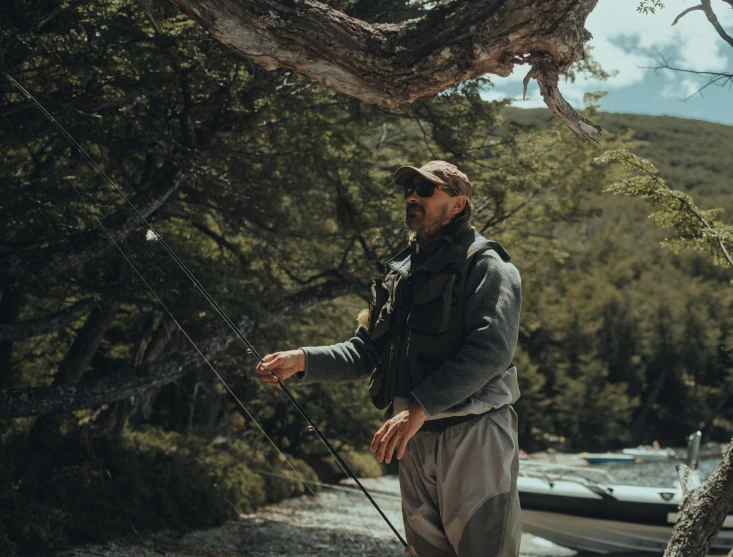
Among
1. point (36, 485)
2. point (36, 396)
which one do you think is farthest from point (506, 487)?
point (36, 485)

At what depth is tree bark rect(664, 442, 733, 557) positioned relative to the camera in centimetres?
464

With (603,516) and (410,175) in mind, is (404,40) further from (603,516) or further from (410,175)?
(603,516)

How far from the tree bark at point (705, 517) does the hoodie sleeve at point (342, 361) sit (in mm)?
2353

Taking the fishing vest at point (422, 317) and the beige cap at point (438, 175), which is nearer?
the fishing vest at point (422, 317)

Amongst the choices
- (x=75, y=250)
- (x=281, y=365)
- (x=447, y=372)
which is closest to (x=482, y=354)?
(x=447, y=372)

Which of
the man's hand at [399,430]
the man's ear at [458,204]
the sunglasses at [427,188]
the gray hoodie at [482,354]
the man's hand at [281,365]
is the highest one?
the sunglasses at [427,188]

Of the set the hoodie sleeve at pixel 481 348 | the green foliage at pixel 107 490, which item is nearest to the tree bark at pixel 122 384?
the green foliage at pixel 107 490

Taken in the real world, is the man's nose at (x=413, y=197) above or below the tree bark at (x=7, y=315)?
above

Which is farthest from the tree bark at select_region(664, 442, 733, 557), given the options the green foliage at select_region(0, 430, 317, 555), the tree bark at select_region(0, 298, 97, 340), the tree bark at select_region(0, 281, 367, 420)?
the tree bark at select_region(0, 298, 97, 340)

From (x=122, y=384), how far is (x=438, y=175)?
7.17m

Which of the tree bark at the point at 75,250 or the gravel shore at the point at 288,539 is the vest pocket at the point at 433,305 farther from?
the tree bark at the point at 75,250

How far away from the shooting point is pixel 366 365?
352cm

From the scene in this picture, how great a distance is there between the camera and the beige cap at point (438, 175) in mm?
3258

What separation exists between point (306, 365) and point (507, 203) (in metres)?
9.67
